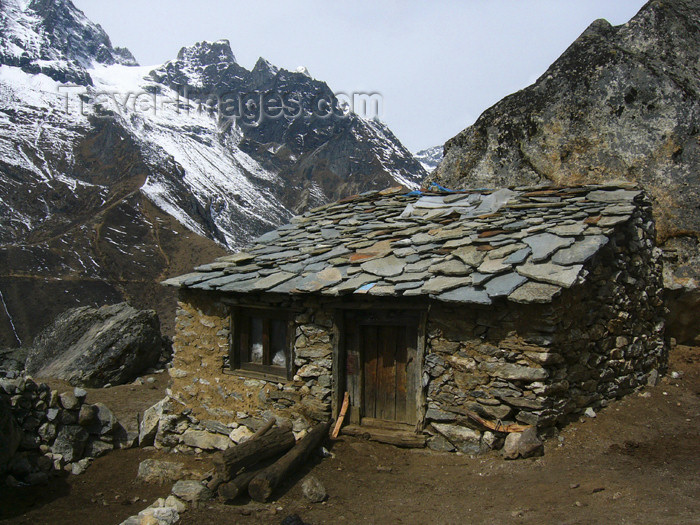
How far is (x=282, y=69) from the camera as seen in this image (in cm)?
7412

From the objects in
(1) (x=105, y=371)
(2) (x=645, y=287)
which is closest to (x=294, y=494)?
(2) (x=645, y=287)

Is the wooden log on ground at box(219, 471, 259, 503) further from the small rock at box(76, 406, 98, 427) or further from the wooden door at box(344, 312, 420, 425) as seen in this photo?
the small rock at box(76, 406, 98, 427)

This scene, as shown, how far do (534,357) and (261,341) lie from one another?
3907mm

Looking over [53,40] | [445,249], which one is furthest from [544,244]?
[53,40]

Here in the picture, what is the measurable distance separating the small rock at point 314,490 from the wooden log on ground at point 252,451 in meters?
0.63

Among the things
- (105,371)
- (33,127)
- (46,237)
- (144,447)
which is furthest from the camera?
(33,127)

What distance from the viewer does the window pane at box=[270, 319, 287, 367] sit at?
7.38 meters

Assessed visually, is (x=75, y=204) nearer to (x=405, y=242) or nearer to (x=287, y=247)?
(x=287, y=247)

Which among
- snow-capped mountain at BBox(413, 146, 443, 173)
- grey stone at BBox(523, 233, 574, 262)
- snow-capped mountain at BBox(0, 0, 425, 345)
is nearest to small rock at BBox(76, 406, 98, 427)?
grey stone at BBox(523, 233, 574, 262)

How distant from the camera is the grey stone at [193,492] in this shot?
529 cm

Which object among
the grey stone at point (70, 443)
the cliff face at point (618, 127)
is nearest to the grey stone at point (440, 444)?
the cliff face at point (618, 127)

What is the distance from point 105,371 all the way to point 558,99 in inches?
444

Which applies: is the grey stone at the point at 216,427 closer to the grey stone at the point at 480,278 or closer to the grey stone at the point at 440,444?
the grey stone at the point at 440,444

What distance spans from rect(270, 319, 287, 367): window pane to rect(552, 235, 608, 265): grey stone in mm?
3844
